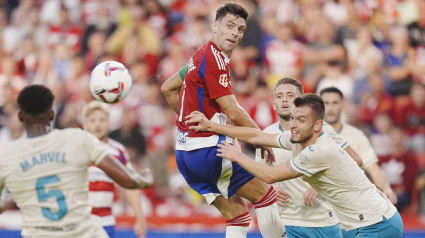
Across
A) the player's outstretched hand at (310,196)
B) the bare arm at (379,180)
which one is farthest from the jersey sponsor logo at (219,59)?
the bare arm at (379,180)

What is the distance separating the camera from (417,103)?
13398mm

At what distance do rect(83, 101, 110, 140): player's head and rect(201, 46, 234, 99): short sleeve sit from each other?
268 cm

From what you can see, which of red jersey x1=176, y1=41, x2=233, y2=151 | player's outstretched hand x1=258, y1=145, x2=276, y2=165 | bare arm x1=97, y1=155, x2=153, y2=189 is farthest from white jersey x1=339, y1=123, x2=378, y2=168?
bare arm x1=97, y1=155, x2=153, y2=189

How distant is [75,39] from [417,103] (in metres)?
7.16

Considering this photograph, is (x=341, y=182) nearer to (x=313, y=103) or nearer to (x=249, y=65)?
(x=313, y=103)

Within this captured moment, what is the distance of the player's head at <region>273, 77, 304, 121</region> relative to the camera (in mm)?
7773

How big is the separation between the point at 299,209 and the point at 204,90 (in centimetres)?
174

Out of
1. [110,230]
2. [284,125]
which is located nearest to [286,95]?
[284,125]

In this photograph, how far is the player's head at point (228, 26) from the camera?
276 inches

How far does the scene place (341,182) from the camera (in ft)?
22.2

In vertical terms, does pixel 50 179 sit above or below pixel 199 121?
below

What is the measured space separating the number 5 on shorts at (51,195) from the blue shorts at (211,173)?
1622 mm

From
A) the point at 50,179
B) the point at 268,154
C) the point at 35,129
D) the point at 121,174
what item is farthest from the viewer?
the point at 268,154

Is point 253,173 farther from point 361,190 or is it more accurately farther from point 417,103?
point 417,103
